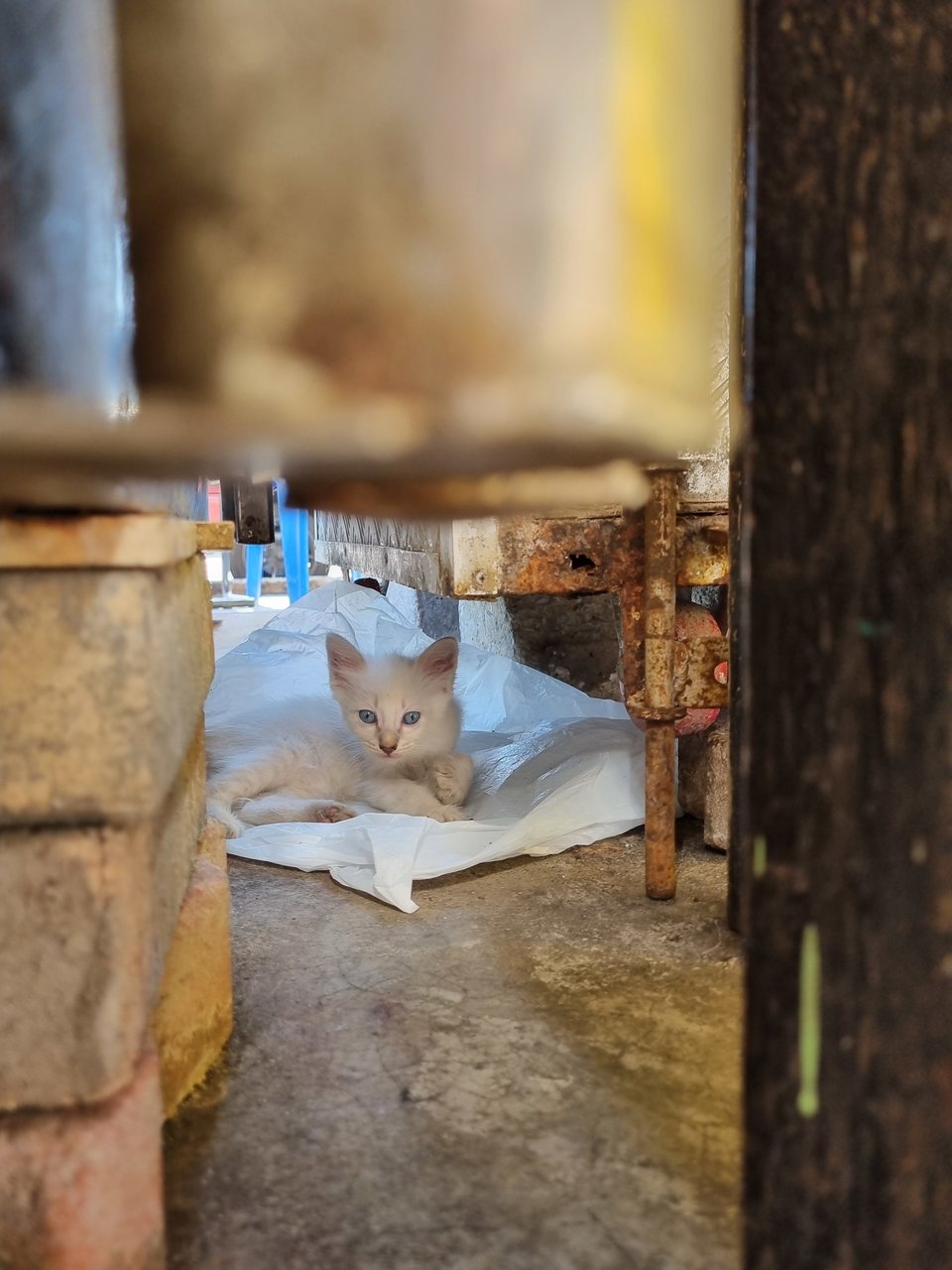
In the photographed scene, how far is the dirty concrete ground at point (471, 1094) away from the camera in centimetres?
102

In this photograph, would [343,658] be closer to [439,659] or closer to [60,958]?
[439,659]

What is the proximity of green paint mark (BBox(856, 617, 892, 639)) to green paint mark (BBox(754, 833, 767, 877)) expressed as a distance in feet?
0.51

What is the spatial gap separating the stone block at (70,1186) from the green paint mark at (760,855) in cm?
63

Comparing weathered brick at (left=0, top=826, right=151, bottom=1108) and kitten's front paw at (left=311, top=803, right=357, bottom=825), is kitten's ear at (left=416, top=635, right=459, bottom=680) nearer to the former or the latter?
kitten's front paw at (left=311, top=803, right=357, bottom=825)

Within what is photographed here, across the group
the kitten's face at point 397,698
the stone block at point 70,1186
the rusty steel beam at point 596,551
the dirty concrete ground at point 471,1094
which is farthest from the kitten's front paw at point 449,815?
the stone block at point 70,1186

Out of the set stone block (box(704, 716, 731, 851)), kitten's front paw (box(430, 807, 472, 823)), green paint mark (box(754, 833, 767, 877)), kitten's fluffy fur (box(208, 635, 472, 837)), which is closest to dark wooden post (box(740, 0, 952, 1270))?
green paint mark (box(754, 833, 767, 877))

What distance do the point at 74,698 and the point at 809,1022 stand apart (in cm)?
65

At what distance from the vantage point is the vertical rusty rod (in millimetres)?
1860

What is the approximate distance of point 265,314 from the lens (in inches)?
16.4

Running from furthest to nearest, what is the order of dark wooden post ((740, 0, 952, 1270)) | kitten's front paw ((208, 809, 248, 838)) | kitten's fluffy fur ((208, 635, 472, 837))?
kitten's fluffy fur ((208, 635, 472, 837)), kitten's front paw ((208, 809, 248, 838)), dark wooden post ((740, 0, 952, 1270))

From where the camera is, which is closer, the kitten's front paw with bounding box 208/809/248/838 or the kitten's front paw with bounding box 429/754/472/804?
the kitten's front paw with bounding box 208/809/248/838

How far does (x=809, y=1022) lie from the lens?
0.66 meters

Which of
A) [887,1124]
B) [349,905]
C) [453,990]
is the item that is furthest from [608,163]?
[349,905]

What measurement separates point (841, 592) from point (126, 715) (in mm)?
608
